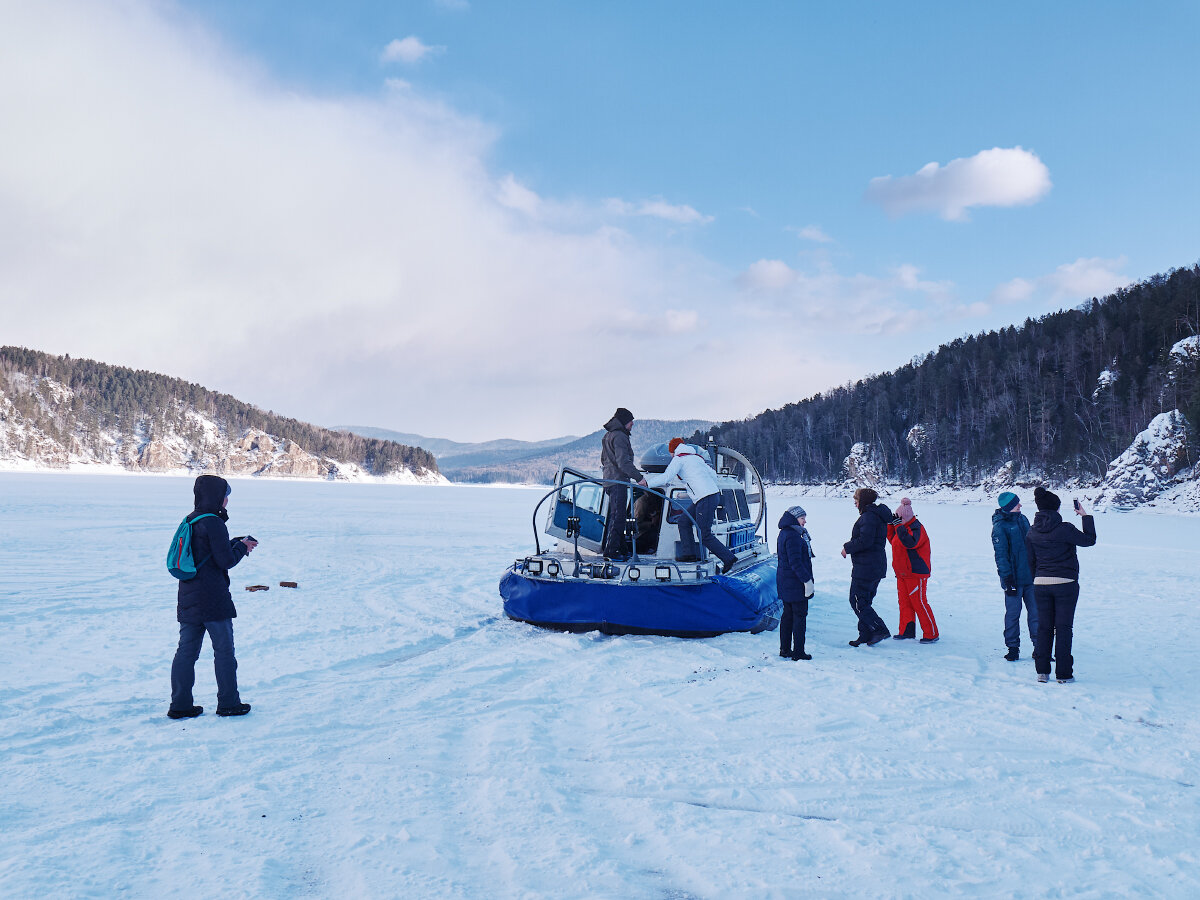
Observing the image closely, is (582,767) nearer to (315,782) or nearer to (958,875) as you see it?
(315,782)

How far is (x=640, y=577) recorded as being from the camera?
28.6ft

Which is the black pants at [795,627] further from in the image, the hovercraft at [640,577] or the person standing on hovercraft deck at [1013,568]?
the person standing on hovercraft deck at [1013,568]

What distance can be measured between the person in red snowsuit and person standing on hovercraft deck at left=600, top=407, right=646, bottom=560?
3415mm

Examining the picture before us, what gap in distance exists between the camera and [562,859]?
3.44m

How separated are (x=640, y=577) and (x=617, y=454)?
1.64m

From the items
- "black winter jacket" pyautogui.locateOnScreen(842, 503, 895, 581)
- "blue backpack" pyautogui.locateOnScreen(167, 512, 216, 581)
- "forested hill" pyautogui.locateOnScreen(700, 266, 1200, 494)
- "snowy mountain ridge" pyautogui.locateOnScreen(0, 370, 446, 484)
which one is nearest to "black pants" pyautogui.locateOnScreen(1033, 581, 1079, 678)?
"black winter jacket" pyautogui.locateOnScreen(842, 503, 895, 581)

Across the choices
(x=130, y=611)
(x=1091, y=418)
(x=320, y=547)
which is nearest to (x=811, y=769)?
(x=130, y=611)

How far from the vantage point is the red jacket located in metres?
9.02

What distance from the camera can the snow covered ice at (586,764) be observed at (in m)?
3.34

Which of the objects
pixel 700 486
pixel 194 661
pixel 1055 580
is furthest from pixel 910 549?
pixel 194 661

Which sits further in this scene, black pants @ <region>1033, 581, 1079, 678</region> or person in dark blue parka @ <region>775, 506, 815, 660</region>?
person in dark blue parka @ <region>775, 506, 815, 660</region>

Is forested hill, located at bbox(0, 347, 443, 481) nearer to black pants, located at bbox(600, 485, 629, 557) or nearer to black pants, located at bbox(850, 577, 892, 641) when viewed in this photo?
black pants, located at bbox(600, 485, 629, 557)

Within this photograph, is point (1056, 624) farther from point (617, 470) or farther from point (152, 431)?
point (152, 431)

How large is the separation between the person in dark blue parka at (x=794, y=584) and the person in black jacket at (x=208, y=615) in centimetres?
530
